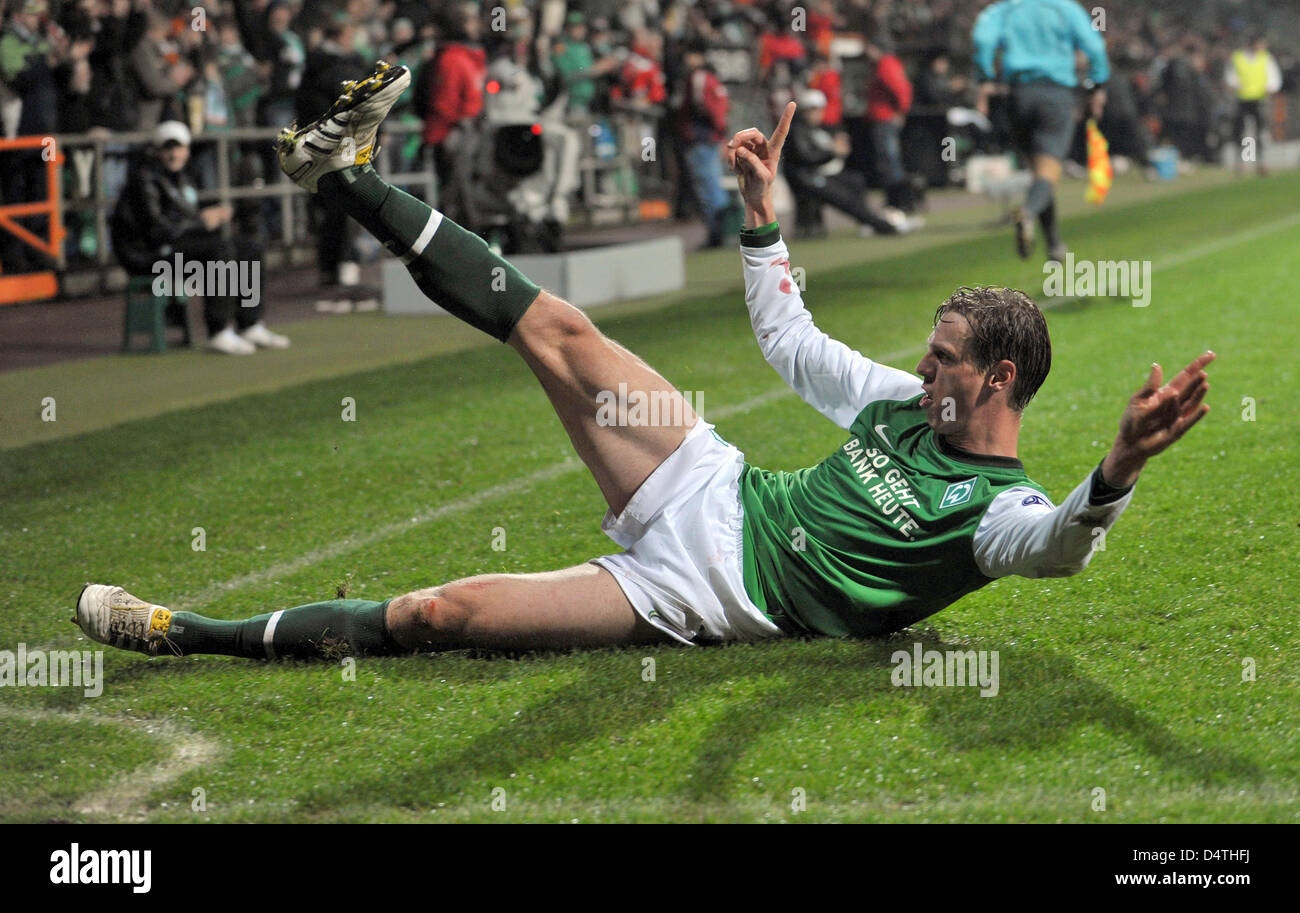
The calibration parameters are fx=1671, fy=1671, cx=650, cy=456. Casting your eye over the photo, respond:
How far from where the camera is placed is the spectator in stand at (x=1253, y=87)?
28.7 metres

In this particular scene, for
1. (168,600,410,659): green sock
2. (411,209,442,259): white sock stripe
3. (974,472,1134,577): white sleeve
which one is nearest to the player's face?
(974,472,1134,577): white sleeve

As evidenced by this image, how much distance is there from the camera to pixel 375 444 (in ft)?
25.0

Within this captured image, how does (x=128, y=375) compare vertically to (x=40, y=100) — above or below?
below

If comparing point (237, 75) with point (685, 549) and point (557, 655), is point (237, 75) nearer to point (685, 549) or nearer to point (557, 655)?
point (557, 655)

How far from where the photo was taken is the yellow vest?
94.2 ft

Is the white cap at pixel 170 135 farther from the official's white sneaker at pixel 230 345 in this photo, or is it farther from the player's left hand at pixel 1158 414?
the player's left hand at pixel 1158 414

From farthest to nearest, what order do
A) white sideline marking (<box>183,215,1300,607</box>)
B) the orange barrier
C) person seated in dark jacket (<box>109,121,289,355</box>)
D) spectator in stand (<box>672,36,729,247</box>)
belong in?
spectator in stand (<box>672,36,729,247</box>), the orange barrier, person seated in dark jacket (<box>109,121,289,355</box>), white sideline marking (<box>183,215,1300,607</box>)

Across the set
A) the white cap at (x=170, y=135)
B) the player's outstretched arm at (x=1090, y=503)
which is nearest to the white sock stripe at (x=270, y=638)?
the player's outstretched arm at (x=1090, y=503)

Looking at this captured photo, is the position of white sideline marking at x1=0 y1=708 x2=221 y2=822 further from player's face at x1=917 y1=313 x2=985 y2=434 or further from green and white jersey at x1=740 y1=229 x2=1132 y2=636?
player's face at x1=917 y1=313 x2=985 y2=434

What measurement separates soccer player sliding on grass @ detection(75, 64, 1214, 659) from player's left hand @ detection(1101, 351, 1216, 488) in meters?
0.58

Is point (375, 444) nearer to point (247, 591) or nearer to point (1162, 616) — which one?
point (247, 591)

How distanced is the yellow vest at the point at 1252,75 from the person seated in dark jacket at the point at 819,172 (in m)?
13.0
